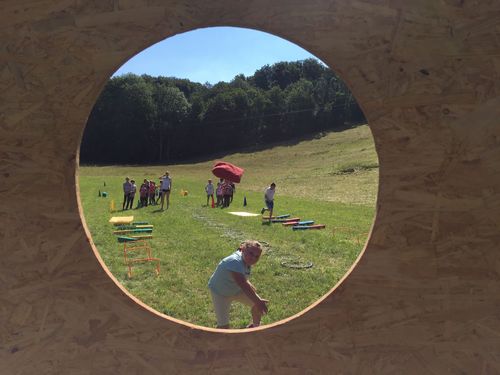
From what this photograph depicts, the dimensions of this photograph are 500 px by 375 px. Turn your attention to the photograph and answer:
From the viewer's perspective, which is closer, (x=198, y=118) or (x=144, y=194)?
(x=144, y=194)

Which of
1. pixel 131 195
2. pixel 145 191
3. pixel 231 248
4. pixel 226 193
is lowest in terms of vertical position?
pixel 231 248

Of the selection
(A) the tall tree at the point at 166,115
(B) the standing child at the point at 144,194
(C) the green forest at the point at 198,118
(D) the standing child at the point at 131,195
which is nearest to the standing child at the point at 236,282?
(D) the standing child at the point at 131,195

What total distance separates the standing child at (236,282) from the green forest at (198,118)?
53152mm

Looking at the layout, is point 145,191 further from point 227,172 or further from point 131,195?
point 227,172

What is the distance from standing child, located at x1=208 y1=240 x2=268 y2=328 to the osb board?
0.55 m

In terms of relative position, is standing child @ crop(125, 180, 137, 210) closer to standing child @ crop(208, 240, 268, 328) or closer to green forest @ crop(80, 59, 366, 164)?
standing child @ crop(208, 240, 268, 328)

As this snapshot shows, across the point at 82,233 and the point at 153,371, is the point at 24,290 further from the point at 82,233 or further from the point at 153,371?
the point at 153,371

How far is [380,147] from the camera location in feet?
11.6

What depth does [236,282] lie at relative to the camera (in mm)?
4168

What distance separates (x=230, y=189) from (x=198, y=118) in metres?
43.2

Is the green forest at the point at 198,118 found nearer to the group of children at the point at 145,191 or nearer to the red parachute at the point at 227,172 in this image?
the group of children at the point at 145,191

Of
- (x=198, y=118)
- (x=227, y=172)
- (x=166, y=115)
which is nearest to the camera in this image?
(x=227, y=172)

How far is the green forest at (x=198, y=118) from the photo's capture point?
55.9 m

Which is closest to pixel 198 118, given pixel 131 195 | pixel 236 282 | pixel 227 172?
pixel 227 172
